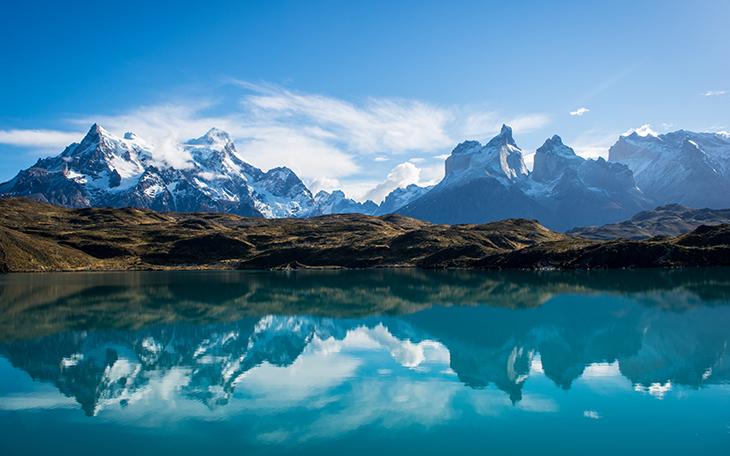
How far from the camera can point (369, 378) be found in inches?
1428

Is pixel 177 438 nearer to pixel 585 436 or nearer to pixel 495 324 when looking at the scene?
pixel 585 436

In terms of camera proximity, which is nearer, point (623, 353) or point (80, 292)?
point (623, 353)

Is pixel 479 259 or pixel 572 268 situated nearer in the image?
pixel 572 268

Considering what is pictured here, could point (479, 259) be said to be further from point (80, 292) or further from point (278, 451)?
point (278, 451)

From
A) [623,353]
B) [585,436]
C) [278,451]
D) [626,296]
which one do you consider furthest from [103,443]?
[626,296]

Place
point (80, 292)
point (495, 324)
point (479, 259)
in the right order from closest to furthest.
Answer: point (495, 324) < point (80, 292) < point (479, 259)

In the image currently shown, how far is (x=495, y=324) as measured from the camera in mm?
58406

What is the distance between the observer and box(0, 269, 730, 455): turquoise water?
24.4 metres

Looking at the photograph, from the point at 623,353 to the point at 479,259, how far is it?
132m

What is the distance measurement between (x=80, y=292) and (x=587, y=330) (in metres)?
85.1

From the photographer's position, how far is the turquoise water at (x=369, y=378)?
24.4m

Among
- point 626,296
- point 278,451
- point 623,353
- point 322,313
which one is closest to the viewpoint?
point 278,451

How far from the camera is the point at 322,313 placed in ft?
240

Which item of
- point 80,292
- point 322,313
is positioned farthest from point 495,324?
point 80,292
